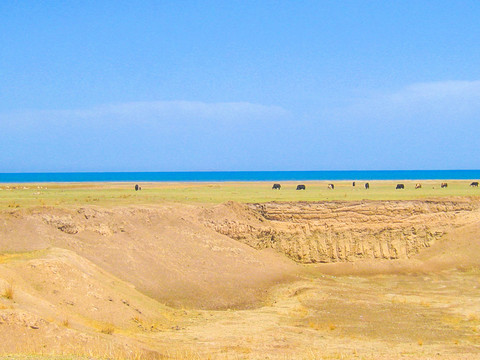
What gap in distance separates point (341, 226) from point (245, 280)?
10.2 meters

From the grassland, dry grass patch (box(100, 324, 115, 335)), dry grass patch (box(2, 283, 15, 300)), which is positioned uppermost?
the grassland

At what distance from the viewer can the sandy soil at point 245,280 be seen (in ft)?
59.1

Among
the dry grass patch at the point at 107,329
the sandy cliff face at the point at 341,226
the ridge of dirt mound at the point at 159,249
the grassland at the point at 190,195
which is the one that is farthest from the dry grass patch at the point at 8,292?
the sandy cliff face at the point at 341,226

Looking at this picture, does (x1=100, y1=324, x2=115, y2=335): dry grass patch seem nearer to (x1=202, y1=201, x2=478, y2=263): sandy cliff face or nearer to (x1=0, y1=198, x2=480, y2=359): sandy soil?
(x1=0, y1=198, x2=480, y2=359): sandy soil

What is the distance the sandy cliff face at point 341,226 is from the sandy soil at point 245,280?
0.09 metres

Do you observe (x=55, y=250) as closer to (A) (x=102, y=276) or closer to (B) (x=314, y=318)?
(A) (x=102, y=276)

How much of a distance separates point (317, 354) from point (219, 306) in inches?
376

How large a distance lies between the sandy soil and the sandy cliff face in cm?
9

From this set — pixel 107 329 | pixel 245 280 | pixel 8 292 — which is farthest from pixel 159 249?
pixel 8 292

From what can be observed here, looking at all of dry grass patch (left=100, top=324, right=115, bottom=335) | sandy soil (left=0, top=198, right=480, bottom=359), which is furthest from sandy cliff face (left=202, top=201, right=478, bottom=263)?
dry grass patch (left=100, top=324, right=115, bottom=335)

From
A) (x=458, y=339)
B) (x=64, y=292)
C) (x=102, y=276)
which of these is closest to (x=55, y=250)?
(x=102, y=276)

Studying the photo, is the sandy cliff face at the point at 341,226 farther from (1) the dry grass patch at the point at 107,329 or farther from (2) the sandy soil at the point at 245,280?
(1) the dry grass patch at the point at 107,329

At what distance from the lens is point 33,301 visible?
59.4ft

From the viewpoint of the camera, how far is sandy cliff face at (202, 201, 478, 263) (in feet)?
122
